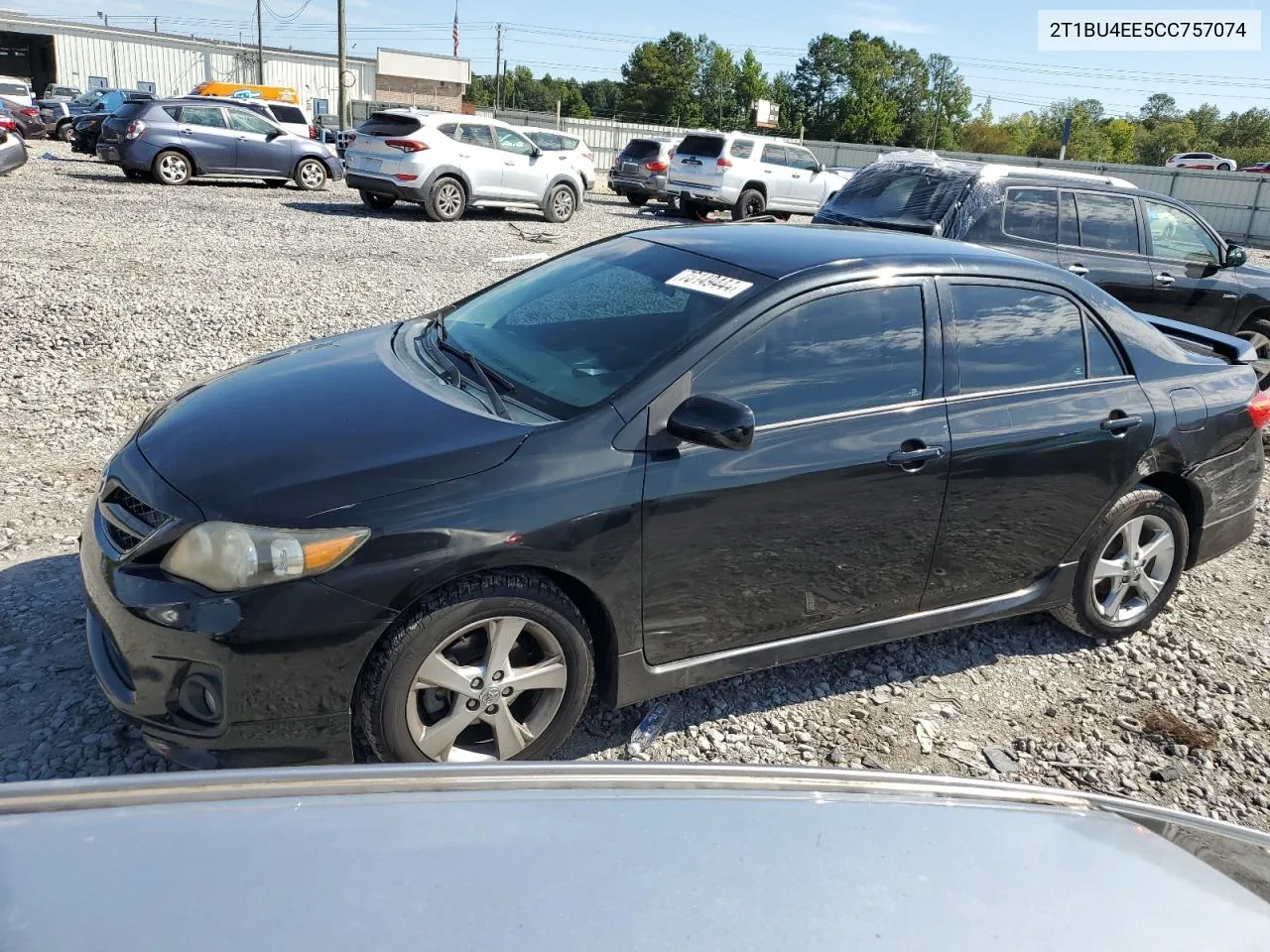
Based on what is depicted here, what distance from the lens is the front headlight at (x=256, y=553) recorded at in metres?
2.58

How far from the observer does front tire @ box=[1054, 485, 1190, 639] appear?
4.11 metres

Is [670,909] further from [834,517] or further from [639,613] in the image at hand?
[834,517]

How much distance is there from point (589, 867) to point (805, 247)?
2813 millimetres

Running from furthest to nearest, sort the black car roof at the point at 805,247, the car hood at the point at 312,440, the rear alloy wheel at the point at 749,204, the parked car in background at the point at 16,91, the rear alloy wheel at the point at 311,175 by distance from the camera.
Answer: the parked car in background at the point at 16,91 → the rear alloy wheel at the point at 749,204 → the rear alloy wheel at the point at 311,175 → the black car roof at the point at 805,247 → the car hood at the point at 312,440

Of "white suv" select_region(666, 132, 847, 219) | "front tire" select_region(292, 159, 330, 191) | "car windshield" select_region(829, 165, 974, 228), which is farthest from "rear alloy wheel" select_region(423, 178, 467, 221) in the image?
"car windshield" select_region(829, 165, 974, 228)

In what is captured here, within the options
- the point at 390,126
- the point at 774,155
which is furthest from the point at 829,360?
the point at 774,155

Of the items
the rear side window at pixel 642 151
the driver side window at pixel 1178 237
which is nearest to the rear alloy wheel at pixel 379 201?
the rear side window at pixel 642 151

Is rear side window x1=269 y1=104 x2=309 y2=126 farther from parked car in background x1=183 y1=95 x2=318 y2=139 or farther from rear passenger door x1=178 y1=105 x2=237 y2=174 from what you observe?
rear passenger door x1=178 y1=105 x2=237 y2=174

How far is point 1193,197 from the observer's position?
3216 cm

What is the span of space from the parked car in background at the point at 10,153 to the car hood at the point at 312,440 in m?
15.3

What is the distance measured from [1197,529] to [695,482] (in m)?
2.66

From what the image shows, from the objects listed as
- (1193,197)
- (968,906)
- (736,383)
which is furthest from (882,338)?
(1193,197)

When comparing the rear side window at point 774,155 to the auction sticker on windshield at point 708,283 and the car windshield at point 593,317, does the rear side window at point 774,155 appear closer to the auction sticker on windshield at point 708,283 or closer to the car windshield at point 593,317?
the car windshield at point 593,317

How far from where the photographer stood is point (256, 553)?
8.52 feet
